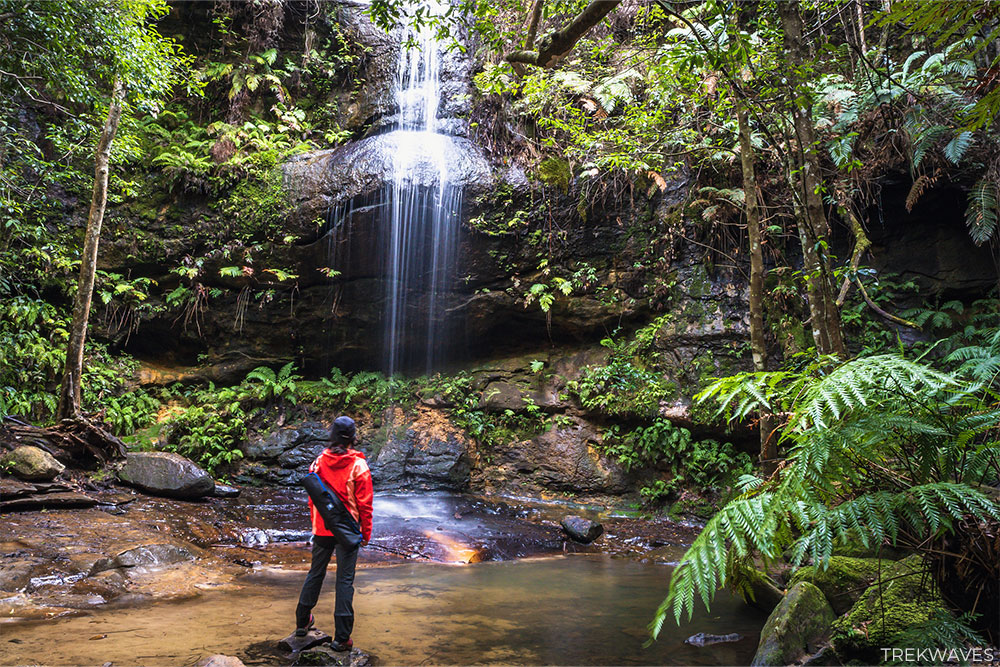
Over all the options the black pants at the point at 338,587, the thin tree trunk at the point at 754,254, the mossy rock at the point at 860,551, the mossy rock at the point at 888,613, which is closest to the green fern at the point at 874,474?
the mossy rock at the point at 888,613

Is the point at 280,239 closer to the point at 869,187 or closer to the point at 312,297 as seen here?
the point at 312,297

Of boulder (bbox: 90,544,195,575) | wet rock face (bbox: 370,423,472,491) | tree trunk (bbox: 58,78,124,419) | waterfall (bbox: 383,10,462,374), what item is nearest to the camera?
boulder (bbox: 90,544,195,575)

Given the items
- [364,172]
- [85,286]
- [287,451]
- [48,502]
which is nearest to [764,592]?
[48,502]

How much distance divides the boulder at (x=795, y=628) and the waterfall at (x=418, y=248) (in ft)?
28.9

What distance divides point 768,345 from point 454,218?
247 inches

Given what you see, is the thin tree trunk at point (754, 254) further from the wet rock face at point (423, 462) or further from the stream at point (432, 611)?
the wet rock face at point (423, 462)

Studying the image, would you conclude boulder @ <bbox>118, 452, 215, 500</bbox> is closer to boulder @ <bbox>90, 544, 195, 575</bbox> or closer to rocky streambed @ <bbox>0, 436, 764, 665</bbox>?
rocky streambed @ <bbox>0, 436, 764, 665</bbox>

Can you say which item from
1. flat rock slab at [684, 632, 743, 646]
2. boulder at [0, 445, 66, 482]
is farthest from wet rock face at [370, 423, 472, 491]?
flat rock slab at [684, 632, 743, 646]

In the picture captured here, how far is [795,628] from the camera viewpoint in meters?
2.93

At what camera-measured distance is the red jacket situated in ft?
11.4

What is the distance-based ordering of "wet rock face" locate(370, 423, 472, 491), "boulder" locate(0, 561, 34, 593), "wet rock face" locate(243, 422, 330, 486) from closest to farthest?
"boulder" locate(0, 561, 34, 593)
"wet rock face" locate(243, 422, 330, 486)
"wet rock face" locate(370, 423, 472, 491)

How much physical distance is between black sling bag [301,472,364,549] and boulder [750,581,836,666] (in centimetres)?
249

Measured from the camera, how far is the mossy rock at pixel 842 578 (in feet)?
10.9

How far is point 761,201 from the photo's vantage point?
8.77 metres
